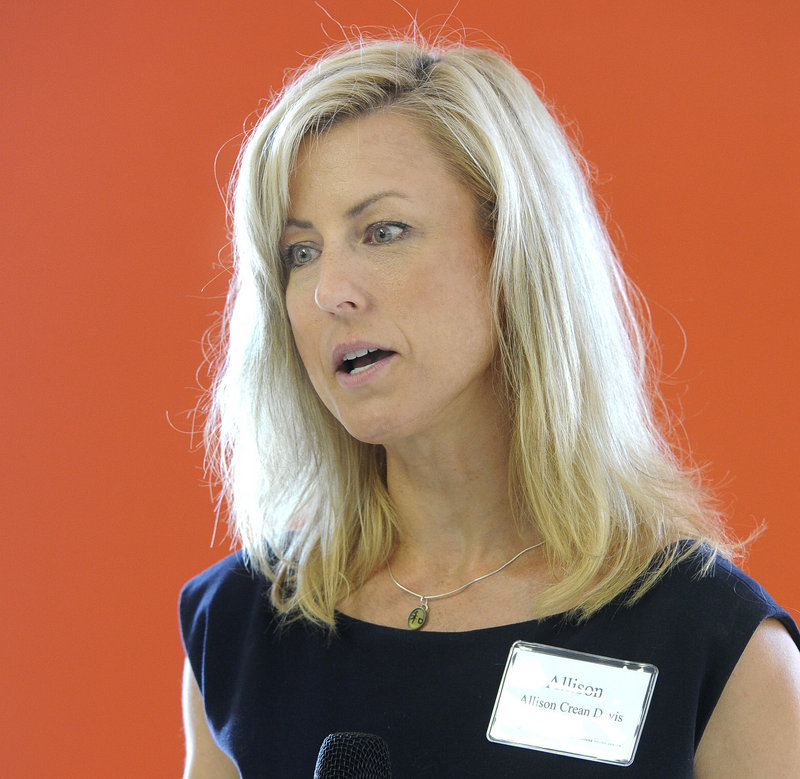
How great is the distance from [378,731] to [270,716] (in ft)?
0.63

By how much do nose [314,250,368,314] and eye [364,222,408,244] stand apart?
5cm

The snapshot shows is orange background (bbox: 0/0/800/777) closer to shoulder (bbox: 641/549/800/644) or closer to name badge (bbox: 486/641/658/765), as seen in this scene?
shoulder (bbox: 641/549/800/644)

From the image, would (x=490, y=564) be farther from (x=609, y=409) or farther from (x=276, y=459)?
(x=276, y=459)

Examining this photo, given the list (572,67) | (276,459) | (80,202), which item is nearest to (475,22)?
(572,67)

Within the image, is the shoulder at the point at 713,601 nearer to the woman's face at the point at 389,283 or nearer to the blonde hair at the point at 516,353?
the blonde hair at the point at 516,353

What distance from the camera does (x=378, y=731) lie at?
135cm

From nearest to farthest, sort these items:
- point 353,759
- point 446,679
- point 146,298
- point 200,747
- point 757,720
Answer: point 353,759, point 757,720, point 446,679, point 200,747, point 146,298

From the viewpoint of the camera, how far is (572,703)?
127cm

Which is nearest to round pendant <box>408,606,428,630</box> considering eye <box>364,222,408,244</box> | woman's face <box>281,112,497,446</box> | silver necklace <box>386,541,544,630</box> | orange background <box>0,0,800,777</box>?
silver necklace <box>386,541,544,630</box>

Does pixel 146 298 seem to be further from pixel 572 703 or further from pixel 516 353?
pixel 572 703

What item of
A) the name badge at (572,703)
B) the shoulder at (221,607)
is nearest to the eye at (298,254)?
the shoulder at (221,607)

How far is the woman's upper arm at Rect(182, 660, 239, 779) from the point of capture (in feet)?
5.16

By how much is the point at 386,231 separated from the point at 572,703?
70 centimetres

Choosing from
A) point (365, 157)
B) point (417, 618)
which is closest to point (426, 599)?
point (417, 618)
